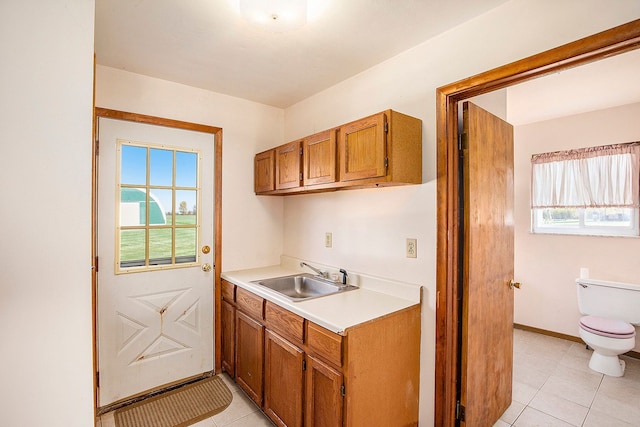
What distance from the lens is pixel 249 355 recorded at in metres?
2.22

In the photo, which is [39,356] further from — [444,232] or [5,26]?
[444,232]

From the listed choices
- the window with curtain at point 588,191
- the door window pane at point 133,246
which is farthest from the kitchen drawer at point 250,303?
the window with curtain at point 588,191

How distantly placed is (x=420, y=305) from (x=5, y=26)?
2.01m

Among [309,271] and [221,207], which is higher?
[221,207]

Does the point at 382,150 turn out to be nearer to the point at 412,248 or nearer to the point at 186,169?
the point at 412,248

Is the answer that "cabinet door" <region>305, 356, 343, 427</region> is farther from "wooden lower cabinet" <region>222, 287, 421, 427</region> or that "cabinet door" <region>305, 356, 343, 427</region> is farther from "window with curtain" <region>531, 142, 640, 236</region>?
"window with curtain" <region>531, 142, 640, 236</region>

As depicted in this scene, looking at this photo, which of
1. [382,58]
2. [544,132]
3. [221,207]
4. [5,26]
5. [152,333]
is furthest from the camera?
[544,132]

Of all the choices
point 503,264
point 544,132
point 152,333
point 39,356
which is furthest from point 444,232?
point 544,132

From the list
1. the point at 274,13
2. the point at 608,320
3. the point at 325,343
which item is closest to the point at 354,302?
the point at 325,343

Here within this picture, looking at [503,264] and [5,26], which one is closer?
[5,26]

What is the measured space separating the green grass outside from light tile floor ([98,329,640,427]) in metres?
1.13

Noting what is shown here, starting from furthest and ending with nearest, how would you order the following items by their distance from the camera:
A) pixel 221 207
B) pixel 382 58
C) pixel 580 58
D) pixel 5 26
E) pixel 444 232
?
pixel 221 207 → pixel 382 58 → pixel 444 232 → pixel 580 58 → pixel 5 26

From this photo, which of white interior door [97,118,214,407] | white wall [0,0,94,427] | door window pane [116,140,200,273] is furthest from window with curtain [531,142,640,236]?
white wall [0,0,94,427]

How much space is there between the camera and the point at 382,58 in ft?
6.70
